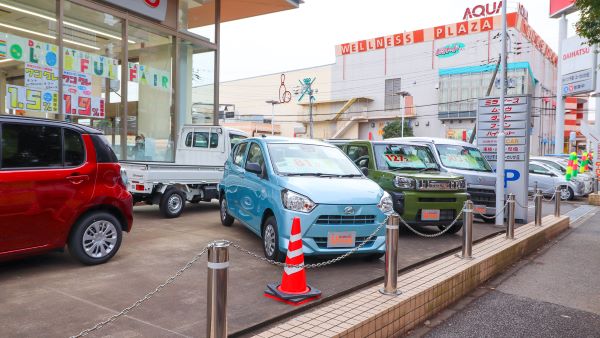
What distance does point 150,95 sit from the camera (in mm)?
12742

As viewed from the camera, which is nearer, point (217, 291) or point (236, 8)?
point (217, 291)

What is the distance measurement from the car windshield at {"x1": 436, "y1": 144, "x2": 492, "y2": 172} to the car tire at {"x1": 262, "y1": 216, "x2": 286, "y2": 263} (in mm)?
5984

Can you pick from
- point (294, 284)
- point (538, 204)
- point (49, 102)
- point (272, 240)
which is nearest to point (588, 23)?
point (538, 204)

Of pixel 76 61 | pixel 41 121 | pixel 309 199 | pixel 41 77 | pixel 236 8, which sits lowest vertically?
pixel 309 199

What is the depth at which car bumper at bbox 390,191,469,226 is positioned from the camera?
25.1ft

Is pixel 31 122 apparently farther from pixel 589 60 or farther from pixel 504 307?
pixel 589 60

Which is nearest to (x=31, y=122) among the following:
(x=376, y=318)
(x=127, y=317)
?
(x=127, y=317)

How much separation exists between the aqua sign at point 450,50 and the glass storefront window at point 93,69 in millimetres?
49229

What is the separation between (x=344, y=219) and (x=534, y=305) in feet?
7.93

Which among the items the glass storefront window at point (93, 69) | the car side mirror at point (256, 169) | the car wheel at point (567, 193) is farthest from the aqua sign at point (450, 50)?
the car side mirror at point (256, 169)

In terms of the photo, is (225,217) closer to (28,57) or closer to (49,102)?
(49,102)

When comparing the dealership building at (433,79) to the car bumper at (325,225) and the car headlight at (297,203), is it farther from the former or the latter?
the car headlight at (297,203)

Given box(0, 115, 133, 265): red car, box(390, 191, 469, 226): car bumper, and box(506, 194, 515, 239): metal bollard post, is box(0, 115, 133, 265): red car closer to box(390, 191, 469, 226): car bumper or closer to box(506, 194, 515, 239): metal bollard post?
box(390, 191, 469, 226): car bumper

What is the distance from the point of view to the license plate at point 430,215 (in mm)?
7717
